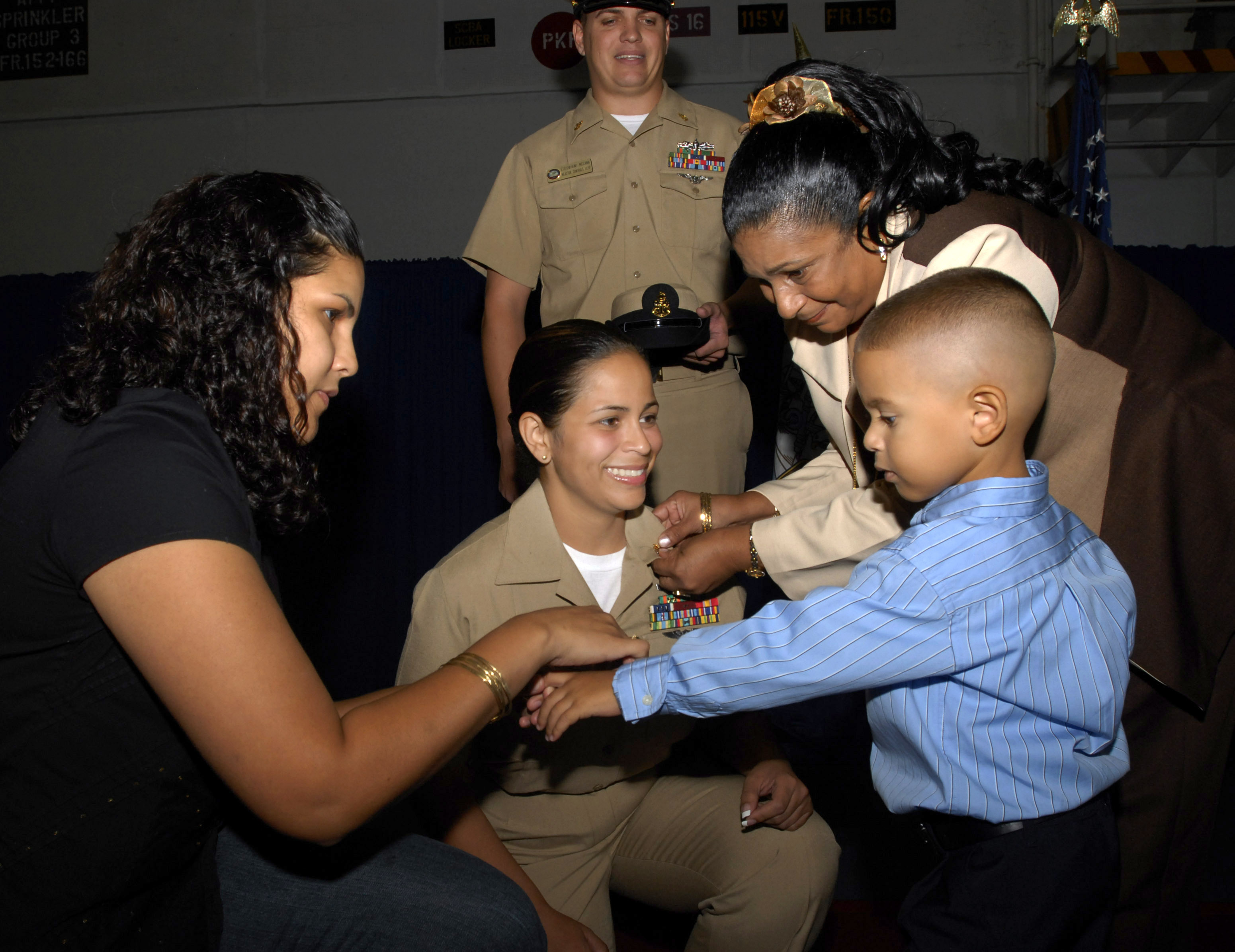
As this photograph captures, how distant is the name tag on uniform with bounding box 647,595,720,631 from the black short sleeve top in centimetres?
110

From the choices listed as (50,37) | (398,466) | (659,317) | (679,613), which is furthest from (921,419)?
(50,37)

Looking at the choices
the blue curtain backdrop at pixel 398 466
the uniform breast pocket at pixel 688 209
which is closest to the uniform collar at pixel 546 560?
the uniform breast pocket at pixel 688 209

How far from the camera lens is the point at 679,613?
210 cm

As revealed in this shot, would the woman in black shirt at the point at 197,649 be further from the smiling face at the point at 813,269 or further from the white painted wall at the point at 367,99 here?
the white painted wall at the point at 367,99

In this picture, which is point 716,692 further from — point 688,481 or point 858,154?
point 688,481

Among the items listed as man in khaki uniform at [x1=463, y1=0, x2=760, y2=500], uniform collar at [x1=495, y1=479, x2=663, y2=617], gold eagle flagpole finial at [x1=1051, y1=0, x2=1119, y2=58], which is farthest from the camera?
gold eagle flagpole finial at [x1=1051, y1=0, x2=1119, y2=58]

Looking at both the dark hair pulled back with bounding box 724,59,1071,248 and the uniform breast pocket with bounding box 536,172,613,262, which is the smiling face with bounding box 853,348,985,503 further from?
the uniform breast pocket with bounding box 536,172,613,262

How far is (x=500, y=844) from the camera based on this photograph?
183cm

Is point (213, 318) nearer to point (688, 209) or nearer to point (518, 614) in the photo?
point (518, 614)

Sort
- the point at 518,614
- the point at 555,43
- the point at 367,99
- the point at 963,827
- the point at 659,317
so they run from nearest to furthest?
the point at 963,827, the point at 518,614, the point at 659,317, the point at 555,43, the point at 367,99

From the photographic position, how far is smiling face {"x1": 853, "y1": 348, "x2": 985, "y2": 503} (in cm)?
132

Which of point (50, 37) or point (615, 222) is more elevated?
point (50, 37)

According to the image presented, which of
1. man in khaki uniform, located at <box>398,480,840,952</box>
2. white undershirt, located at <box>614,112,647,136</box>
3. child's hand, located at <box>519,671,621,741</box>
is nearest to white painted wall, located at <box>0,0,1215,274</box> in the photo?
white undershirt, located at <box>614,112,647,136</box>

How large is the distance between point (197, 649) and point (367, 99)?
606 centimetres
